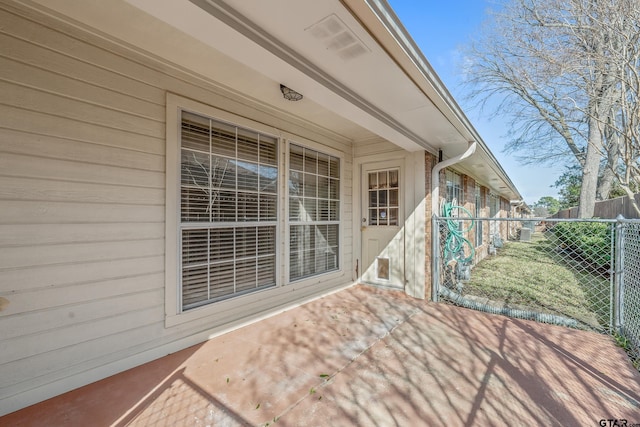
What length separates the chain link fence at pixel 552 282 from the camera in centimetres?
282

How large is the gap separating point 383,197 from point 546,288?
335 centimetres

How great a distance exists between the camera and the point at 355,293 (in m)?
4.37

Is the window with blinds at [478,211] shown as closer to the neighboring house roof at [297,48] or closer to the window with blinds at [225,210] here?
the neighboring house roof at [297,48]

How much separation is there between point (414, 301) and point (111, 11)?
14.7 ft

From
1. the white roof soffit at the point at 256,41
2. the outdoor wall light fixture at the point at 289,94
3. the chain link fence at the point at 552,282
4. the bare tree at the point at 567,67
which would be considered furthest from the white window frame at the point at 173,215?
the bare tree at the point at 567,67

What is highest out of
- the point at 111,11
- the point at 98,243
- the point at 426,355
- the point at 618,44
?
the point at 618,44

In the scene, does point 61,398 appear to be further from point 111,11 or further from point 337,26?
point 337,26

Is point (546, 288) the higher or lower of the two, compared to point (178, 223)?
lower

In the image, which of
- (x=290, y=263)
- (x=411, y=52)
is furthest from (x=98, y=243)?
(x=411, y=52)

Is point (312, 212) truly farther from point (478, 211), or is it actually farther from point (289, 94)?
point (478, 211)

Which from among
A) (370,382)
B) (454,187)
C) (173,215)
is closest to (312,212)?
(173,215)

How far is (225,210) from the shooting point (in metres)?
2.93

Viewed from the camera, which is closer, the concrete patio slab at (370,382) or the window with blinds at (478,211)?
the concrete patio slab at (370,382)

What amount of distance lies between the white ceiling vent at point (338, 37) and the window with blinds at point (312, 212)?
1.98 metres
